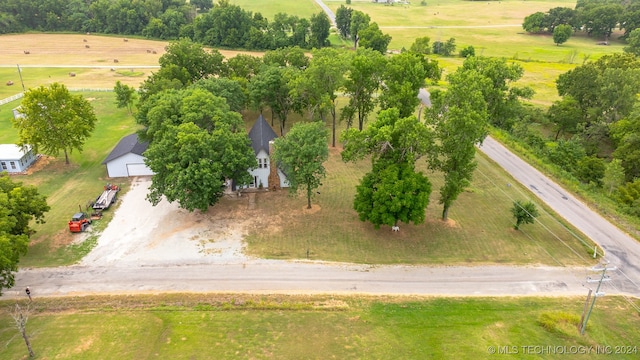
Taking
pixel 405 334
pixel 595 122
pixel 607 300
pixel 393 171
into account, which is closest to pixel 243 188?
pixel 393 171

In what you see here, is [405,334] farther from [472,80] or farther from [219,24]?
[219,24]

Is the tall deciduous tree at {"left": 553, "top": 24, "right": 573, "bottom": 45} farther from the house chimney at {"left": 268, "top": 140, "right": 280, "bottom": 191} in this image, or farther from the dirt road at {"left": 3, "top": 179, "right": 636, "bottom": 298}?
the house chimney at {"left": 268, "top": 140, "right": 280, "bottom": 191}

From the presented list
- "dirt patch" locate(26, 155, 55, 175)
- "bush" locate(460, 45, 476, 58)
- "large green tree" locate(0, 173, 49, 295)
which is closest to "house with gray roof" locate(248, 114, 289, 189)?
"large green tree" locate(0, 173, 49, 295)

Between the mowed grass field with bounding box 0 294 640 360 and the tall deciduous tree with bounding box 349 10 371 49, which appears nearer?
the mowed grass field with bounding box 0 294 640 360

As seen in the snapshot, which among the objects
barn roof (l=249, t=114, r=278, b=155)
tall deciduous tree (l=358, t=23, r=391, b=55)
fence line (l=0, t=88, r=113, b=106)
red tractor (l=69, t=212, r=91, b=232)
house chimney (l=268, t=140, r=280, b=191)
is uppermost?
tall deciduous tree (l=358, t=23, r=391, b=55)

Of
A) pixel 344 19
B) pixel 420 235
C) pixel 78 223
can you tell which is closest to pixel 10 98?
pixel 78 223

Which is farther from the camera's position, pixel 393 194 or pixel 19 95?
pixel 19 95

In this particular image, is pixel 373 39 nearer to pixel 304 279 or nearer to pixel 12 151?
pixel 12 151
